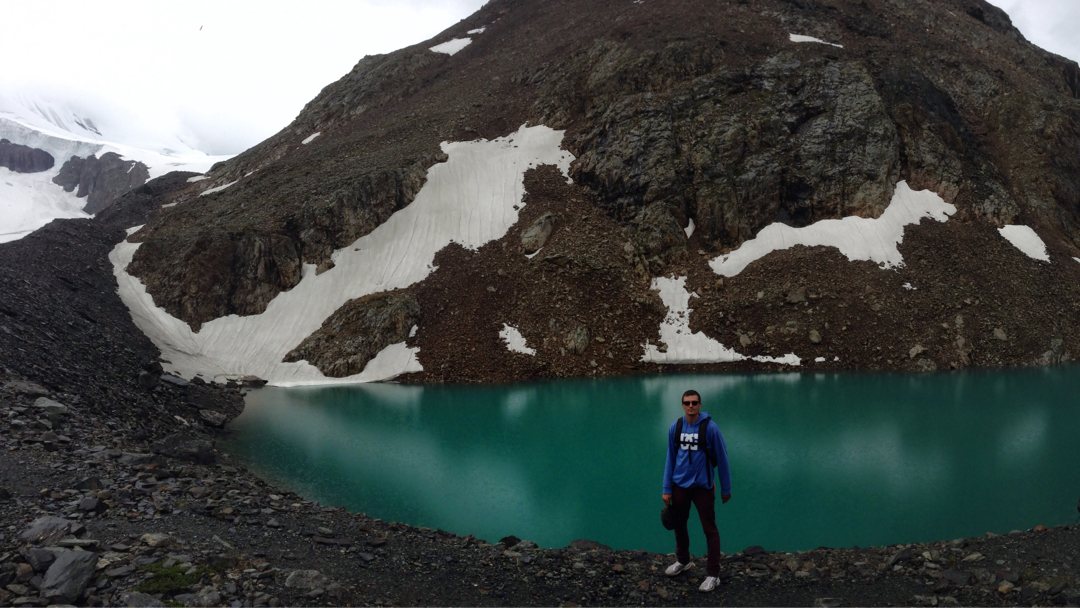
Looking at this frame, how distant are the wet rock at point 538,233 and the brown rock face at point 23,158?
383 feet

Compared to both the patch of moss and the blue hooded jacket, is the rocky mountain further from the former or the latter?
the patch of moss

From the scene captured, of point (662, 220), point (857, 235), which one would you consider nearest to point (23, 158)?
point (662, 220)

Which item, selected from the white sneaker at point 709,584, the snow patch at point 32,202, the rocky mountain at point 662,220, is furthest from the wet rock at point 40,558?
the snow patch at point 32,202

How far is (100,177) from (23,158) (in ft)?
73.7

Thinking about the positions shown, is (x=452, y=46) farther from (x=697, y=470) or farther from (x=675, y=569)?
(x=675, y=569)

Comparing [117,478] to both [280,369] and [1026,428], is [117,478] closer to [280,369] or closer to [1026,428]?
[280,369]

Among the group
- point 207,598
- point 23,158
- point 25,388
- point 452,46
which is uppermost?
point 23,158

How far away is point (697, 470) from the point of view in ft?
24.1

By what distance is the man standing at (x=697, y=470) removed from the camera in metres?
7.20

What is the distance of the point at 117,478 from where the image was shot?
976 centimetres

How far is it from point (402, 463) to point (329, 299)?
19391 mm

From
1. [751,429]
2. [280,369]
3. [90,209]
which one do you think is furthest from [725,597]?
[90,209]

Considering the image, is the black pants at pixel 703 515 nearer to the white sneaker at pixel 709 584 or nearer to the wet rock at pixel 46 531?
the white sneaker at pixel 709 584

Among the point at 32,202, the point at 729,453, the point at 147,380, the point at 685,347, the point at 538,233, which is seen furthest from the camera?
the point at 32,202
